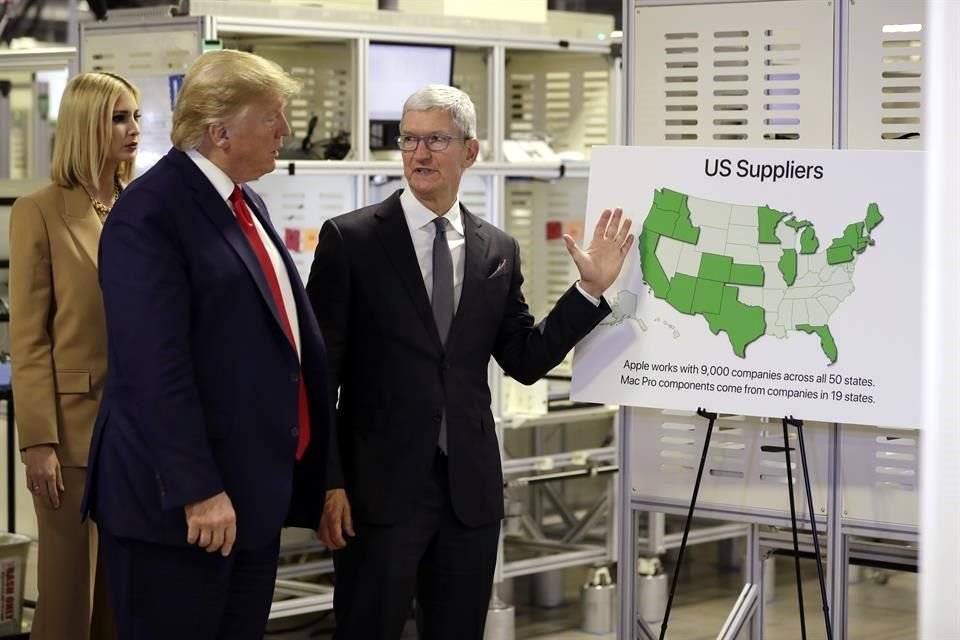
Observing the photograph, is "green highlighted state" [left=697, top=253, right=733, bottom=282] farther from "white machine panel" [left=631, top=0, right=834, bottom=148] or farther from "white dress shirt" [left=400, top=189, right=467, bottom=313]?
"white dress shirt" [left=400, top=189, right=467, bottom=313]

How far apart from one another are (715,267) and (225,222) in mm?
1228

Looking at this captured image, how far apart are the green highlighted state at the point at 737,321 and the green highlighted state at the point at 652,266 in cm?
12

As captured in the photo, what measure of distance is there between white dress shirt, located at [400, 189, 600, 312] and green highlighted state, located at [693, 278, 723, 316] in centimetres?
59

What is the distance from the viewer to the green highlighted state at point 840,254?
11.0 feet

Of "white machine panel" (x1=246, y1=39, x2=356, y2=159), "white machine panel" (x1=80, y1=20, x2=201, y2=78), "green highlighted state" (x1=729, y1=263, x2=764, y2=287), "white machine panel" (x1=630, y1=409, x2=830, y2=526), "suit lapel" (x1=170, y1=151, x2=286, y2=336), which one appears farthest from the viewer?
"white machine panel" (x1=246, y1=39, x2=356, y2=159)

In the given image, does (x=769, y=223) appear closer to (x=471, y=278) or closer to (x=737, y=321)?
(x=737, y=321)

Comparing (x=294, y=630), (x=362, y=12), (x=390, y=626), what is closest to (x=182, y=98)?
(x=390, y=626)

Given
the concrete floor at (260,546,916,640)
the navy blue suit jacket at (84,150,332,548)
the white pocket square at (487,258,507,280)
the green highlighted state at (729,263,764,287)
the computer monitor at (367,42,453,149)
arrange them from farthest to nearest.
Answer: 1. the concrete floor at (260,546,916,640)
2. the computer monitor at (367,42,453,149)
3. the green highlighted state at (729,263,764,287)
4. the white pocket square at (487,258,507,280)
5. the navy blue suit jacket at (84,150,332,548)

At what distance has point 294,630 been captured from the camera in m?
5.60

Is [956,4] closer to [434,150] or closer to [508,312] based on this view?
[434,150]

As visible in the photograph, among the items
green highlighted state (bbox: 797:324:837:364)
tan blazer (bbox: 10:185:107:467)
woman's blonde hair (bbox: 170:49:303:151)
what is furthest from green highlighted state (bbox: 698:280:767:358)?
tan blazer (bbox: 10:185:107:467)

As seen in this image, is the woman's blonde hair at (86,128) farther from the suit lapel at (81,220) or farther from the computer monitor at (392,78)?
the computer monitor at (392,78)

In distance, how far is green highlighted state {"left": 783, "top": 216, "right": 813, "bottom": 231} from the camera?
133 inches

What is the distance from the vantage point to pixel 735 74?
11.9ft
